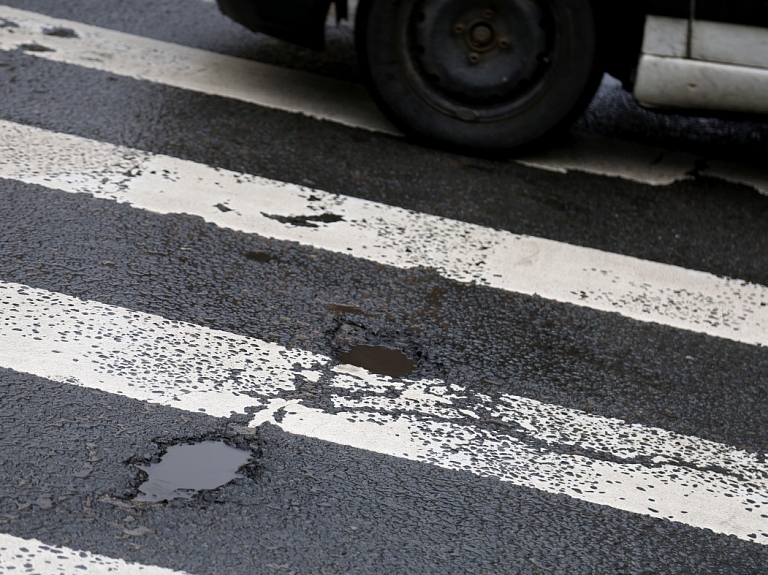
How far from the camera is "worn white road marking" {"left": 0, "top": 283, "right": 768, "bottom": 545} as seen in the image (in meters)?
2.97

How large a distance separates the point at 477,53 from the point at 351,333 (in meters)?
1.95

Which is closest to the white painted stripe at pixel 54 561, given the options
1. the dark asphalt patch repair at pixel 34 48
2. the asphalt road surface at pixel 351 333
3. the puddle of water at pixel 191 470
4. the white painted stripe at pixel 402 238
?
the asphalt road surface at pixel 351 333

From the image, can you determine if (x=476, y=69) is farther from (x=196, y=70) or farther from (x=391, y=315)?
(x=391, y=315)

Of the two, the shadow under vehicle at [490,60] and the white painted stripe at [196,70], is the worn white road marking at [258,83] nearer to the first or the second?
the white painted stripe at [196,70]

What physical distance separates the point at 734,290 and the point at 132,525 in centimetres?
256

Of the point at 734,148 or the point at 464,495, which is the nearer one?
the point at 464,495

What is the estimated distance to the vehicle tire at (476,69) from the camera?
4.88 metres

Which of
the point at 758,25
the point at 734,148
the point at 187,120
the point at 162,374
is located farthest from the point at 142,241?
the point at 734,148

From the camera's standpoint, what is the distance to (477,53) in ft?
16.3

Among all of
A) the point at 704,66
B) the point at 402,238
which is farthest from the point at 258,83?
the point at 704,66

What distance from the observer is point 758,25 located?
4434 mm

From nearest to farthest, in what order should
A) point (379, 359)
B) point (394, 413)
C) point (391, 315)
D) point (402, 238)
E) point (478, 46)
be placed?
point (394, 413) → point (379, 359) → point (391, 315) → point (402, 238) → point (478, 46)

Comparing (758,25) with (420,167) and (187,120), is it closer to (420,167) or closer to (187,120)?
(420,167)

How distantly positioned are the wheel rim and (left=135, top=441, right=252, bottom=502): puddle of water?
8.45 feet
